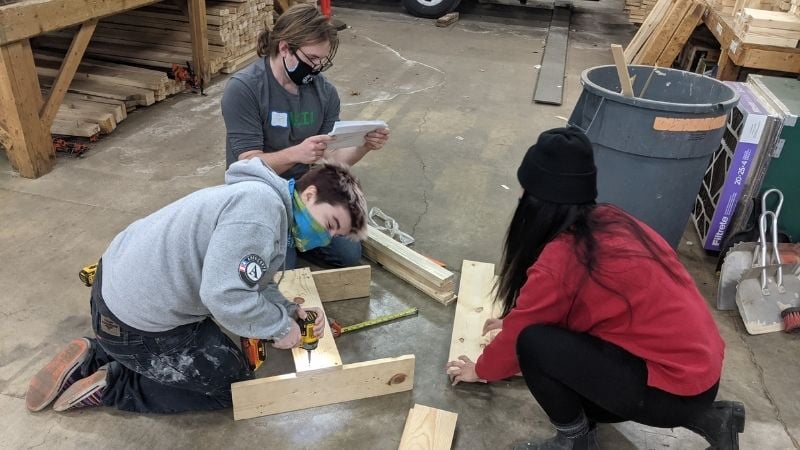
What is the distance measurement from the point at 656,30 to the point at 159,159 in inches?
206

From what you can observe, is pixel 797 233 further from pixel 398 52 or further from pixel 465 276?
pixel 398 52

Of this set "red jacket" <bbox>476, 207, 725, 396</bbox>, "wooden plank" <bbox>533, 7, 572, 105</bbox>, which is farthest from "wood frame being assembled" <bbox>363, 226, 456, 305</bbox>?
"wooden plank" <bbox>533, 7, 572, 105</bbox>

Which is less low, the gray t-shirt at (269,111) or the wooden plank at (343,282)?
the gray t-shirt at (269,111)

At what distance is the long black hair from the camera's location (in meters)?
1.65

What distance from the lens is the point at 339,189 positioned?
186cm

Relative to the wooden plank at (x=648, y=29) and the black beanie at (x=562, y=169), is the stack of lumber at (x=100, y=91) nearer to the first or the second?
the black beanie at (x=562, y=169)

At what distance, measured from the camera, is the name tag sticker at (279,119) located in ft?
9.61

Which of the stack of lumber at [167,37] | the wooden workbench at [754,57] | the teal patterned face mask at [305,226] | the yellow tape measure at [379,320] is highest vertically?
the wooden workbench at [754,57]

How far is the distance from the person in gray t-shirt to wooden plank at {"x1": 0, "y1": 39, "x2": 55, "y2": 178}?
1.80 m

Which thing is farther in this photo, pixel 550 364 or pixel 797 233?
pixel 797 233

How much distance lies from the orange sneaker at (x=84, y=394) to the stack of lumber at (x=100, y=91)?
9.42ft

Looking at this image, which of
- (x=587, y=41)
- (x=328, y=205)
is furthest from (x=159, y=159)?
(x=587, y=41)

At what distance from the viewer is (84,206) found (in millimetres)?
3658

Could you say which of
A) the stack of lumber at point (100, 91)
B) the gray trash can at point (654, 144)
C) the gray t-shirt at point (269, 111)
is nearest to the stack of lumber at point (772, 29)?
the gray trash can at point (654, 144)
